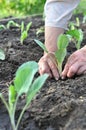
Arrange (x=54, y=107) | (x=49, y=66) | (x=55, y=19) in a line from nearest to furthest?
(x=54, y=107), (x=49, y=66), (x=55, y=19)

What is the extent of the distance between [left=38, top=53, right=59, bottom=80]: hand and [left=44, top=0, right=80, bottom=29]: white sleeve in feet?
0.71

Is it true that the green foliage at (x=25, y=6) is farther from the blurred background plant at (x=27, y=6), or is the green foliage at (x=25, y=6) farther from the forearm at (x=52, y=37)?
the forearm at (x=52, y=37)

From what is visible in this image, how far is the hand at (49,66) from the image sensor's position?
2.23m

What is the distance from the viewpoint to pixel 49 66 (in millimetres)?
2256

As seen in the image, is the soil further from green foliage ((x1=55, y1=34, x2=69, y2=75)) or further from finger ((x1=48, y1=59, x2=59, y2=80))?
green foliage ((x1=55, y1=34, x2=69, y2=75))

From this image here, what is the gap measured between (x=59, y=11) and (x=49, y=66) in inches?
13.9

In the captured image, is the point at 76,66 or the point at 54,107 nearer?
the point at 54,107

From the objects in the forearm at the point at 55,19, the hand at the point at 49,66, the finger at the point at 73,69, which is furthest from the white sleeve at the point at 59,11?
the finger at the point at 73,69

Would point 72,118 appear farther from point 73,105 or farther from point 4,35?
point 4,35

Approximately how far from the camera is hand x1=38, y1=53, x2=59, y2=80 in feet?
7.31

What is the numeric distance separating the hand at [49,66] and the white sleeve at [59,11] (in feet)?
0.71

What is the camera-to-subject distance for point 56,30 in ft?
7.77

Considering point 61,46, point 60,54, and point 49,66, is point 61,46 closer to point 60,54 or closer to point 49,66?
point 60,54

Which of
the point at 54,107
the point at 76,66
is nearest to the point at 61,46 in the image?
the point at 76,66
